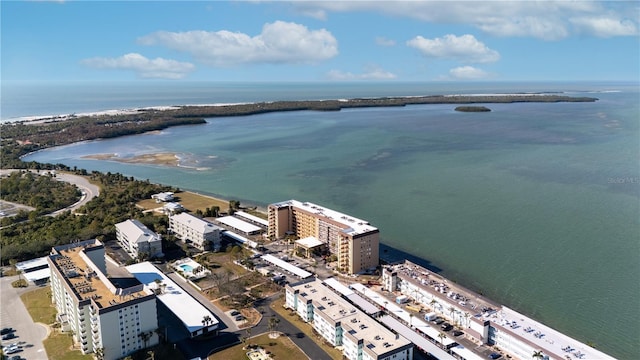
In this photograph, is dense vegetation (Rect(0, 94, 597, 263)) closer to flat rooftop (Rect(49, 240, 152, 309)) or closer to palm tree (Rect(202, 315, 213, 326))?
flat rooftop (Rect(49, 240, 152, 309))

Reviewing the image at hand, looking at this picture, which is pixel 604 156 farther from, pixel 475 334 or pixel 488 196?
pixel 475 334

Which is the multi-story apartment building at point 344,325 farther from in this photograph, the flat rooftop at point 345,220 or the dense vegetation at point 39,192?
the dense vegetation at point 39,192

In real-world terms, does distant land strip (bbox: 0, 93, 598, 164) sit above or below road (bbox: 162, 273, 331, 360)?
above

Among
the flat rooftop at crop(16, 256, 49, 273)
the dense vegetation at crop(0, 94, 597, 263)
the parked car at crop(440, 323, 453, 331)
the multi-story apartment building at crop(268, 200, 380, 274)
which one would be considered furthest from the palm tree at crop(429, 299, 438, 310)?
the flat rooftop at crop(16, 256, 49, 273)

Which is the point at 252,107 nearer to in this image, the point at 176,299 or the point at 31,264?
the point at 31,264

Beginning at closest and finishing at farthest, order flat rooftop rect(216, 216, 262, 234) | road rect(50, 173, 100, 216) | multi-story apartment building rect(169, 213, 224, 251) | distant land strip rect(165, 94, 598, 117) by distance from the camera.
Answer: multi-story apartment building rect(169, 213, 224, 251) → flat rooftop rect(216, 216, 262, 234) → road rect(50, 173, 100, 216) → distant land strip rect(165, 94, 598, 117)

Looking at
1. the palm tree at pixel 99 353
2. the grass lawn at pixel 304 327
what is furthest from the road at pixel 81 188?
the grass lawn at pixel 304 327

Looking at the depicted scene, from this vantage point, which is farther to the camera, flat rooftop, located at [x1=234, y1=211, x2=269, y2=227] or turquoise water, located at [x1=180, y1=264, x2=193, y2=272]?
flat rooftop, located at [x1=234, y1=211, x2=269, y2=227]

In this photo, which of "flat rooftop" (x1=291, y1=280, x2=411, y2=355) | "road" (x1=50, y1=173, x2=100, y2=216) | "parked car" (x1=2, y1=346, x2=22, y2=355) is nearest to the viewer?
"flat rooftop" (x1=291, y1=280, x2=411, y2=355)
